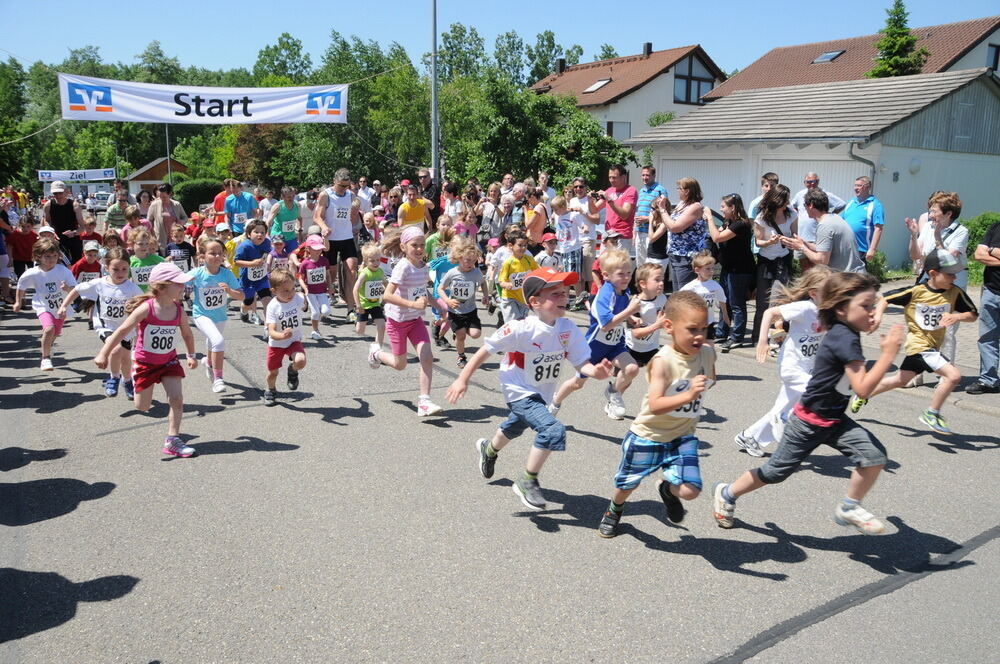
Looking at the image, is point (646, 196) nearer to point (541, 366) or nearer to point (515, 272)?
point (515, 272)

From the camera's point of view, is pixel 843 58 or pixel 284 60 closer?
pixel 843 58

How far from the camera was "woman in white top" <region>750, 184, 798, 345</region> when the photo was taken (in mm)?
10008

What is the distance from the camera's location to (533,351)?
5152 mm

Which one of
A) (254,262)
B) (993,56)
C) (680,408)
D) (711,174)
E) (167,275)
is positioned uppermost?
(993,56)

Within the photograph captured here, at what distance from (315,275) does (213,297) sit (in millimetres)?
2399

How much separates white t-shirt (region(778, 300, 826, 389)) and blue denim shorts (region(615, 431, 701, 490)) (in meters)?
1.77

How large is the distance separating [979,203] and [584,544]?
2120 centimetres

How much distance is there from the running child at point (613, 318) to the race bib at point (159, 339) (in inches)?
128

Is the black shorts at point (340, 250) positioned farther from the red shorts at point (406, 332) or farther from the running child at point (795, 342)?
the running child at point (795, 342)

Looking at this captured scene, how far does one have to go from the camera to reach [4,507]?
536 cm

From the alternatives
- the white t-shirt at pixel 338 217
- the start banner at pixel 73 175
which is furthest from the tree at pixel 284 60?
the white t-shirt at pixel 338 217

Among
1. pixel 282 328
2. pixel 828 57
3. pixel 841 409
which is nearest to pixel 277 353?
pixel 282 328

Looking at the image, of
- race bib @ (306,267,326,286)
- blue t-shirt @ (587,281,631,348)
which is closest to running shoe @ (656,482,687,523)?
blue t-shirt @ (587,281,631,348)

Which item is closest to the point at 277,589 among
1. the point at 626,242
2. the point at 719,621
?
the point at 719,621
